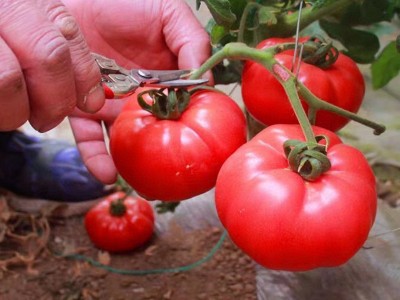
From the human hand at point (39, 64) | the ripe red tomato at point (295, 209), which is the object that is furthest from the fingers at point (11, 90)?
the ripe red tomato at point (295, 209)

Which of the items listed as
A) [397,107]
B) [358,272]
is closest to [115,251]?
[358,272]

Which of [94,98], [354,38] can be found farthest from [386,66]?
[94,98]

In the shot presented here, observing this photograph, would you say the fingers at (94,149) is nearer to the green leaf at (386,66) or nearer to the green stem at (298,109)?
the green stem at (298,109)

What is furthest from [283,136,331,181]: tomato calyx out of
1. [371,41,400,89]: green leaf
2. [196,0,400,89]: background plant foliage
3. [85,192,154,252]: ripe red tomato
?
[85,192,154,252]: ripe red tomato

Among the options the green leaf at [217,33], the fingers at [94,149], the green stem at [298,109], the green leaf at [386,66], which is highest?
A: the green stem at [298,109]

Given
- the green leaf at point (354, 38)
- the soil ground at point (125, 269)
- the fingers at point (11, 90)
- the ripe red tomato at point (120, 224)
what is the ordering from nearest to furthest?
the fingers at point (11, 90), the green leaf at point (354, 38), the soil ground at point (125, 269), the ripe red tomato at point (120, 224)

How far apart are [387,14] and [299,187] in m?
0.45

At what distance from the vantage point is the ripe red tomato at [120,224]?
1150 millimetres

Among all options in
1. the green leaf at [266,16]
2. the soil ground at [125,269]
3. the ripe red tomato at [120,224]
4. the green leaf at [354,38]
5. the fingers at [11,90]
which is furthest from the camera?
the ripe red tomato at [120,224]

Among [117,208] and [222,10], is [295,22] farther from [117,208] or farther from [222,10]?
[117,208]

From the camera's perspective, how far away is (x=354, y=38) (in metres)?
0.85

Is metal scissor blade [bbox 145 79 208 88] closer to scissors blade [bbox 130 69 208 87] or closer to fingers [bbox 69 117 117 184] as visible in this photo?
scissors blade [bbox 130 69 208 87]

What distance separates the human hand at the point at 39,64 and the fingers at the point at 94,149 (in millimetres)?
238

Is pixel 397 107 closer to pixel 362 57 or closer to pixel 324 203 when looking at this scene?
pixel 362 57
